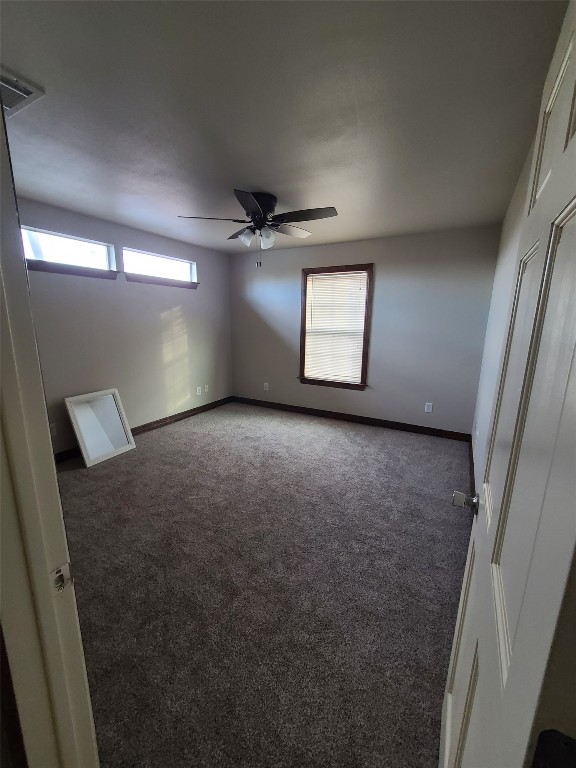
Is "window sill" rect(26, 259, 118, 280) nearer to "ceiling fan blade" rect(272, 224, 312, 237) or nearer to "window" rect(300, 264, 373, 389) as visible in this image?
"ceiling fan blade" rect(272, 224, 312, 237)

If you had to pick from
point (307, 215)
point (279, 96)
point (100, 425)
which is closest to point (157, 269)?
point (100, 425)

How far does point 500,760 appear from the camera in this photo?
444 mm

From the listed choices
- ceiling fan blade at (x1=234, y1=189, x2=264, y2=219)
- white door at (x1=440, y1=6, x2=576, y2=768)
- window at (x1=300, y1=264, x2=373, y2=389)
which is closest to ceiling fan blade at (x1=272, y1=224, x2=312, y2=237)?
ceiling fan blade at (x1=234, y1=189, x2=264, y2=219)

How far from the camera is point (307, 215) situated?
248cm

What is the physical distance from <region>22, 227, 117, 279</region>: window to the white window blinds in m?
2.54

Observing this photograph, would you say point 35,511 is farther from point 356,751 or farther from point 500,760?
point 356,751

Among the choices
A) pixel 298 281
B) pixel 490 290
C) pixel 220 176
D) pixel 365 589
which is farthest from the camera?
pixel 298 281

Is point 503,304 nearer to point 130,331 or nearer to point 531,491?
point 531,491

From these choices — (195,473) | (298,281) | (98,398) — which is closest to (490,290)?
(298,281)

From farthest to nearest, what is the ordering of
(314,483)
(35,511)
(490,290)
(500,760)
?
(490,290)
(314,483)
(35,511)
(500,760)

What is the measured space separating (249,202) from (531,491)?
2.55m

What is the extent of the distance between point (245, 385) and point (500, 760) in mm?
5051

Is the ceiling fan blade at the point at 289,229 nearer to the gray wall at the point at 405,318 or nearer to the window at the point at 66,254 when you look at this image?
the gray wall at the point at 405,318

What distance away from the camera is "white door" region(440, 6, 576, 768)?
0.37 meters
